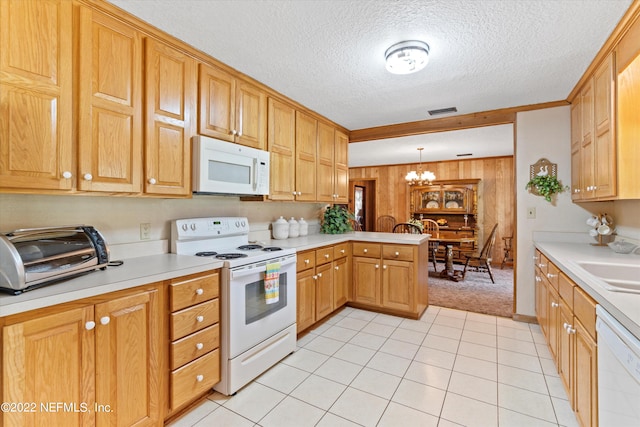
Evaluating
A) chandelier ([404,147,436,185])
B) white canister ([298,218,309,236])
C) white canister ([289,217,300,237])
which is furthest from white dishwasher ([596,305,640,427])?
chandelier ([404,147,436,185])

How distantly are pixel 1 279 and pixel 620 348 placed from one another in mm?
2286

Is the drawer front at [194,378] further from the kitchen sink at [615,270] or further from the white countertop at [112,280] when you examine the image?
the kitchen sink at [615,270]

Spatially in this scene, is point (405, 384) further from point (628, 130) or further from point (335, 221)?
point (628, 130)

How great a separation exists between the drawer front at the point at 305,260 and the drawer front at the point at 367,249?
774mm

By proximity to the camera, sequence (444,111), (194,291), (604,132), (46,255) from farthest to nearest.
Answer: (444,111)
(604,132)
(194,291)
(46,255)

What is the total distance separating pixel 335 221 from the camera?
3.80 meters

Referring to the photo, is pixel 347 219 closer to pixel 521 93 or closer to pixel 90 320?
pixel 521 93

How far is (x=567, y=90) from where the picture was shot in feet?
8.84

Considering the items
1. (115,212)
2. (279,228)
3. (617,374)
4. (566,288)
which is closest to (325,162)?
(279,228)

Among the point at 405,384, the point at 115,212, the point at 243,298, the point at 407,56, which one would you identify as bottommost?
the point at 405,384

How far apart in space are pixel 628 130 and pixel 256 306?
8.91 feet

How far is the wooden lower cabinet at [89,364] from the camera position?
1.11 m

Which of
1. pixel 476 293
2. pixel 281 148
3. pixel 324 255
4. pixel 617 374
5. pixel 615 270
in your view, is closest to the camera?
pixel 617 374

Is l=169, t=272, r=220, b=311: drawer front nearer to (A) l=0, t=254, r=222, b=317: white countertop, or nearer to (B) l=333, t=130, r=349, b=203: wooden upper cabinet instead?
(A) l=0, t=254, r=222, b=317: white countertop
